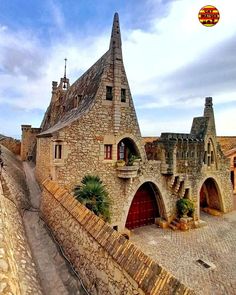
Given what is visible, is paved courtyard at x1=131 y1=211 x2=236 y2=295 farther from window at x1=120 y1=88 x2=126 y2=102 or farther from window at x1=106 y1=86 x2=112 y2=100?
window at x1=106 y1=86 x2=112 y2=100

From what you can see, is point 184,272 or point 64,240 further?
point 184,272

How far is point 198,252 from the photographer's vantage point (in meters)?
11.8

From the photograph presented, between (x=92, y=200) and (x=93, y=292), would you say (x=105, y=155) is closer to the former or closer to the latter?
(x=92, y=200)

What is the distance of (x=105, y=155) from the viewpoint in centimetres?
1251

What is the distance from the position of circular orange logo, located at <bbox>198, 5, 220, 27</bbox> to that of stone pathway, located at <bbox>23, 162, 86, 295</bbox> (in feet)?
33.3

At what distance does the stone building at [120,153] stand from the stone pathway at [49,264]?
363 cm

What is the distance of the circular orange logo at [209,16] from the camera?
9.04 metres

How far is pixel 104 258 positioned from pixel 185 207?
483 inches

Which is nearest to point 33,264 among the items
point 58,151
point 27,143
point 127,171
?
point 58,151

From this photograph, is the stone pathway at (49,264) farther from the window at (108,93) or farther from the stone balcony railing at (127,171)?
the window at (108,93)

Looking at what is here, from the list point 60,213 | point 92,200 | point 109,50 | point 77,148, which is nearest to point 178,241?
point 92,200

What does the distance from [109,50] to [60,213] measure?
10119 mm

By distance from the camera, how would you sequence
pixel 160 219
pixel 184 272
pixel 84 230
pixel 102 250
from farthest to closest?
pixel 160 219 → pixel 184 272 → pixel 84 230 → pixel 102 250

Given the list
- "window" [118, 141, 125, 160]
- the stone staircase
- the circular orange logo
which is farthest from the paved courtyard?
the circular orange logo
